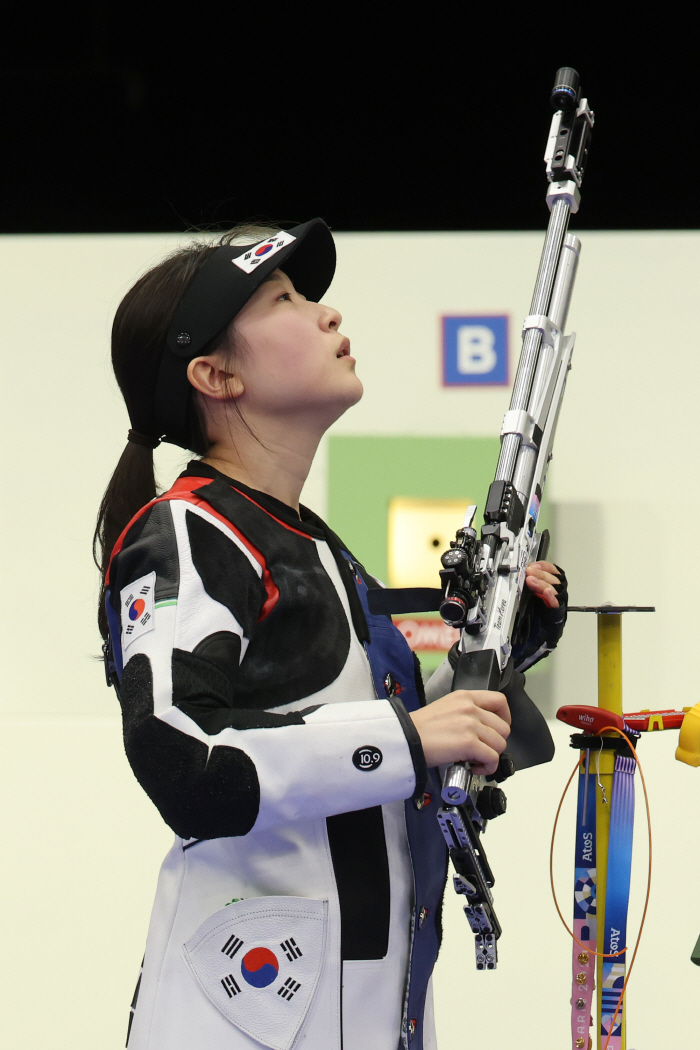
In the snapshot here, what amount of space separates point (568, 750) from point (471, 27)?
1.61 meters

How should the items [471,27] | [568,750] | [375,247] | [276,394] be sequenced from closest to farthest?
[276,394]
[568,750]
[375,247]
[471,27]

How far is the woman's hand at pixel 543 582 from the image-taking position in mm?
1220

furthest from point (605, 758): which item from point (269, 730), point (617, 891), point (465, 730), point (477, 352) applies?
point (477, 352)

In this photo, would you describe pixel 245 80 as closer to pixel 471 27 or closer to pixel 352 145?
pixel 352 145

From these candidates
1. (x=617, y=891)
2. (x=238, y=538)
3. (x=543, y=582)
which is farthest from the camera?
(x=617, y=891)

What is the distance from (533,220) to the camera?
8.49ft

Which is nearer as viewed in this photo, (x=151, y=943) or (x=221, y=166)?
(x=151, y=943)

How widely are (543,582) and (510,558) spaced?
131 mm

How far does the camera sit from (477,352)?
2.30 metres

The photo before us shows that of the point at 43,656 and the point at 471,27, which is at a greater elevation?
the point at 471,27

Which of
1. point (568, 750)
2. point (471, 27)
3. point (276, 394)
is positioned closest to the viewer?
point (276, 394)

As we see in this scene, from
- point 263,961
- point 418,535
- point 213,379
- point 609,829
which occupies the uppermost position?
point 213,379

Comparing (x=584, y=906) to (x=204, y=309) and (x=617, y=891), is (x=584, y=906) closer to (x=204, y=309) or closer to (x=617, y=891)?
(x=617, y=891)

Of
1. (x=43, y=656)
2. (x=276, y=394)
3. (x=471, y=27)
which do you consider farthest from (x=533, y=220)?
(x=276, y=394)
